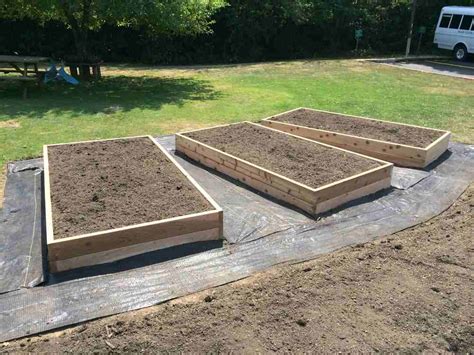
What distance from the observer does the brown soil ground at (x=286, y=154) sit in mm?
5324

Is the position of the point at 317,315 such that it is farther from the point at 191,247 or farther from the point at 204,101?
the point at 204,101

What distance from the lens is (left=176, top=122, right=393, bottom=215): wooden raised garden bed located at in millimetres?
4962

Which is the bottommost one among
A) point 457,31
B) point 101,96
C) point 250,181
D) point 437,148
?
point 101,96

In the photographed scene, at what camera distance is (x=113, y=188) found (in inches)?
189

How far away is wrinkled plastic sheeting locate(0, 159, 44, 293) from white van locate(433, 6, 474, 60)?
63.4ft

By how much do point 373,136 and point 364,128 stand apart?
1.42ft

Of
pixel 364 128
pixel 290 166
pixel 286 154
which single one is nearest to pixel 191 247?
pixel 290 166

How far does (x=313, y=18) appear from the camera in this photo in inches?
838

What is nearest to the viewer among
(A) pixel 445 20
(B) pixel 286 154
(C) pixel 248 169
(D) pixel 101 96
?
(C) pixel 248 169

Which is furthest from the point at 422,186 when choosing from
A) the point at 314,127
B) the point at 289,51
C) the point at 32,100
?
the point at 289,51

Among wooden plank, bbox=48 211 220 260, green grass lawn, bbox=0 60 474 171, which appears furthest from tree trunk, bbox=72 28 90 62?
wooden plank, bbox=48 211 220 260

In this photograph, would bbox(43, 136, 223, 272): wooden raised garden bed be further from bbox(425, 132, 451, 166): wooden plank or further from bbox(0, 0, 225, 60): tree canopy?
bbox(0, 0, 225, 60): tree canopy

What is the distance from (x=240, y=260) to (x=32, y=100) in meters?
8.41

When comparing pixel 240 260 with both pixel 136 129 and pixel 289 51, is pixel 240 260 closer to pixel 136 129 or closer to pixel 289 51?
pixel 136 129
